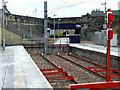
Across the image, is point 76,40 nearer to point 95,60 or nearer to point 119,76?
point 95,60

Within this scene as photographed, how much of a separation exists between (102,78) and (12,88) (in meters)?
6.36

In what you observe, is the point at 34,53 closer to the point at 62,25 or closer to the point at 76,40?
the point at 76,40

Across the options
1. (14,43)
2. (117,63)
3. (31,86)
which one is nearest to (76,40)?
(14,43)

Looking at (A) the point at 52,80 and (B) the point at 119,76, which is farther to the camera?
(B) the point at 119,76

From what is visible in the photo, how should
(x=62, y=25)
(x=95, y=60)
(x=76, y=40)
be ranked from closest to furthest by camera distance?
(x=95, y=60) → (x=76, y=40) → (x=62, y=25)

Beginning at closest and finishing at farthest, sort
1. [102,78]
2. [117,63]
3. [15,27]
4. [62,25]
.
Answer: [102,78]
[117,63]
[15,27]
[62,25]

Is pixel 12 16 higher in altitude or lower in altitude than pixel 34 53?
higher

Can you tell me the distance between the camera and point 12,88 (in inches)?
252

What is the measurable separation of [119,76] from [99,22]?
139ft

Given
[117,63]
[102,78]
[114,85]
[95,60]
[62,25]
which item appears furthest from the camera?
[62,25]

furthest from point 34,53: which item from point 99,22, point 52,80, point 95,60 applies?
point 99,22

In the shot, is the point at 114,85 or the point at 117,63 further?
the point at 117,63

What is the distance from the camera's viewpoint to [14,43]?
35.0 metres

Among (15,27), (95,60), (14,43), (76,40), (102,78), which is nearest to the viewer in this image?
(102,78)
